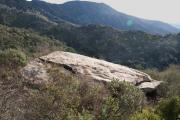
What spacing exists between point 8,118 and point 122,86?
5843 millimetres

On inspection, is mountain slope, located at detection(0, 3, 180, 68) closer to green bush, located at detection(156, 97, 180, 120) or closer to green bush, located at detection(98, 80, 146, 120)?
green bush, located at detection(156, 97, 180, 120)

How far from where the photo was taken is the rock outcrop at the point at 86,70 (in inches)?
813

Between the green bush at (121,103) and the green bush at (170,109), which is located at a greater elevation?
the green bush at (121,103)

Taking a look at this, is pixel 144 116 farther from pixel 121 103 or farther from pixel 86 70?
pixel 86 70

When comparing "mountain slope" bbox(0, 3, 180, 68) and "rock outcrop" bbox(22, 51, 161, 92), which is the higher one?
"rock outcrop" bbox(22, 51, 161, 92)

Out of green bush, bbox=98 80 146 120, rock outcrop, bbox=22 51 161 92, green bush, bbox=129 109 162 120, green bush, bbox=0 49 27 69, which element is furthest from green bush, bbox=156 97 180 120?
green bush, bbox=0 49 27 69

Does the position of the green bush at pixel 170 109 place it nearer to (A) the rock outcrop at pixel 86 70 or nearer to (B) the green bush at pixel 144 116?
(B) the green bush at pixel 144 116

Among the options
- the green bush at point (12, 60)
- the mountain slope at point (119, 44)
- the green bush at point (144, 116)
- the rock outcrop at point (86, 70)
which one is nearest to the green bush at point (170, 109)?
the green bush at point (144, 116)

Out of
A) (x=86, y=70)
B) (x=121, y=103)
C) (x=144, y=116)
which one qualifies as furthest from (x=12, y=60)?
(x=144, y=116)

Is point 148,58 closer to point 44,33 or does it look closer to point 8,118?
point 44,33

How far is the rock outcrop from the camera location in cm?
2066

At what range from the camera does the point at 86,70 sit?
22.0 meters

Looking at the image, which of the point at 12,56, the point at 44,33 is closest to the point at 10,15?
the point at 44,33

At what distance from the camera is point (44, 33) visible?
279ft
